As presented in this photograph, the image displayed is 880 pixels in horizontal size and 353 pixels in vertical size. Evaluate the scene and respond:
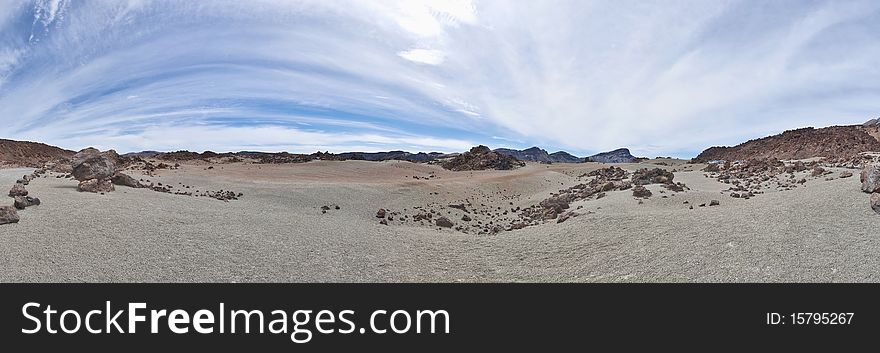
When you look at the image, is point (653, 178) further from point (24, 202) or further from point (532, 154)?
point (532, 154)

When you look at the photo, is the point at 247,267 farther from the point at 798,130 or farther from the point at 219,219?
the point at 798,130

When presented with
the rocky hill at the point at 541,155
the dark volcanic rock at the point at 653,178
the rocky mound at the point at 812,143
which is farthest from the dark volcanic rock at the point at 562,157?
the dark volcanic rock at the point at 653,178

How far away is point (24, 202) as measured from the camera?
6.70 meters

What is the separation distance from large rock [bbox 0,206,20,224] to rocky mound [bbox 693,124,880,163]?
38.6 m

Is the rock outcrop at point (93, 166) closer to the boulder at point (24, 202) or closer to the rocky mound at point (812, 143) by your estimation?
the boulder at point (24, 202)

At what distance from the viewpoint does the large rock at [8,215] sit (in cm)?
576

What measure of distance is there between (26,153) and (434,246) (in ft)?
198

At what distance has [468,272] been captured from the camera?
563 cm

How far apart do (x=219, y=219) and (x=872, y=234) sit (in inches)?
384

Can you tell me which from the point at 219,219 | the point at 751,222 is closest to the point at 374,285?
the point at 219,219

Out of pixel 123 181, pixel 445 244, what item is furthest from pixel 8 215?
pixel 123 181

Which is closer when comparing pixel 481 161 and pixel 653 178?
pixel 653 178

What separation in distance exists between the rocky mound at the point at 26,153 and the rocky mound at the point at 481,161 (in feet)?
128

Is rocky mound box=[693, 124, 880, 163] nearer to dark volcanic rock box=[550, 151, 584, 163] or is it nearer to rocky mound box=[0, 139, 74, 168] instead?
dark volcanic rock box=[550, 151, 584, 163]
